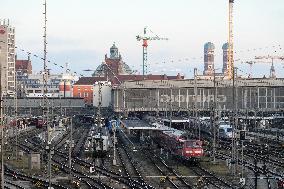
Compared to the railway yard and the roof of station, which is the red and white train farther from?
the roof of station

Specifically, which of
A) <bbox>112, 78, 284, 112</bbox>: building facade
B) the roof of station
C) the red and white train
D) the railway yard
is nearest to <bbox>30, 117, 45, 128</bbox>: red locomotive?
<bbox>112, 78, 284, 112</bbox>: building facade

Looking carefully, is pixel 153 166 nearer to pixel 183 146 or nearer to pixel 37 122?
pixel 183 146

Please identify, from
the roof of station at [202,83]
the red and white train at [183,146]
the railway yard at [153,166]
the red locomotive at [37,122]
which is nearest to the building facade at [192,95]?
the roof of station at [202,83]

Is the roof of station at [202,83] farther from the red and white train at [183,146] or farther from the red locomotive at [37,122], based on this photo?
the red and white train at [183,146]

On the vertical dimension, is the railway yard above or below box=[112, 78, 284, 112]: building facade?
below

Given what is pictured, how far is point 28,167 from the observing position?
4594cm

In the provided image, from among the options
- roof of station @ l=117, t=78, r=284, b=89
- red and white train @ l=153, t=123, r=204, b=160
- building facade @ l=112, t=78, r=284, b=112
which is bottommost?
red and white train @ l=153, t=123, r=204, b=160

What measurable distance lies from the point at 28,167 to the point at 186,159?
42.3ft

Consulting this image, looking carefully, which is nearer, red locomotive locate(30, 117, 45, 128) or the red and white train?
the red and white train

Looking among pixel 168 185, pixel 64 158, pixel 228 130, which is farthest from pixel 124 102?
pixel 168 185

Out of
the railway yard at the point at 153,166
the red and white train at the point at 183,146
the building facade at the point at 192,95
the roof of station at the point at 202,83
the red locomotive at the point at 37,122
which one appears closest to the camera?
the railway yard at the point at 153,166

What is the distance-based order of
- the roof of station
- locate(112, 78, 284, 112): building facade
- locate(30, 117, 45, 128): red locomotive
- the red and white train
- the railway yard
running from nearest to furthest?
the railway yard, the red and white train, locate(30, 117, 45, 128): red locomotive, locate(112, 78, 284, 112): building facade, the roof of station

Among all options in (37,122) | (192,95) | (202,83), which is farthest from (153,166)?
(192,95)

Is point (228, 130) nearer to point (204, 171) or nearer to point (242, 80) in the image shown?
point (204, 171)
